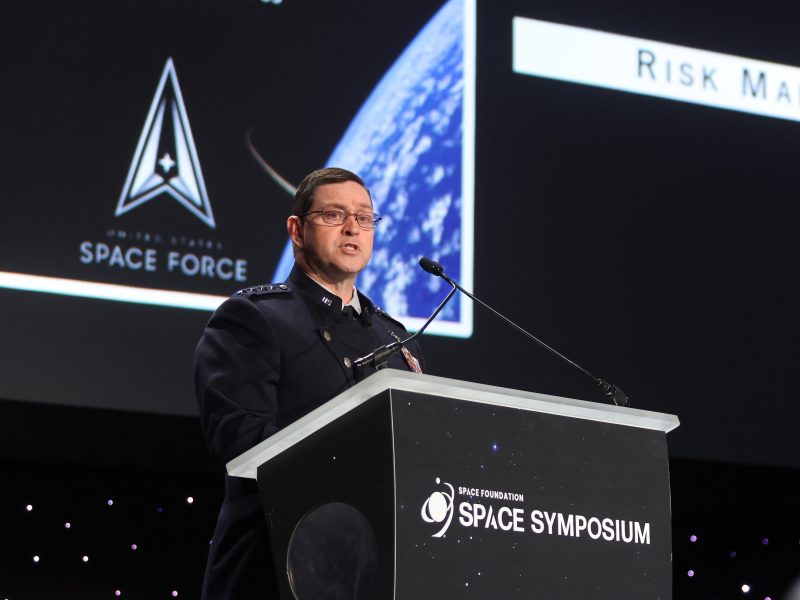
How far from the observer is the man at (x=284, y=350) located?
1894mm

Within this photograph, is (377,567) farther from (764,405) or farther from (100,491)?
(764,405)

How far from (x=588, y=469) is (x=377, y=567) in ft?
1.07

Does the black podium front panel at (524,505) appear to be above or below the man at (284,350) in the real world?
below

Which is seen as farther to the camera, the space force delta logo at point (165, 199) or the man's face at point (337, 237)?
the space force delta logo at point (165, 199)

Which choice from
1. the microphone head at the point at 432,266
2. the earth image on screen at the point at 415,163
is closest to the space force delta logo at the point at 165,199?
the earth image on screen at the point at 415,163

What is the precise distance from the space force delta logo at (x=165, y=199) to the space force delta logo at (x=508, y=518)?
78.5 inches

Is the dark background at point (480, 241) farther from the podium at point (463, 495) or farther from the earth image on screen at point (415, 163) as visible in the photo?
the podium at point (463, 495)

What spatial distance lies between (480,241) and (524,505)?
2.28 meters

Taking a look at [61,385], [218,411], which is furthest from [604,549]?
[61,385]

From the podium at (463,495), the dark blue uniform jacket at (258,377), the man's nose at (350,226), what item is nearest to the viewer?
the podium at (463,495)

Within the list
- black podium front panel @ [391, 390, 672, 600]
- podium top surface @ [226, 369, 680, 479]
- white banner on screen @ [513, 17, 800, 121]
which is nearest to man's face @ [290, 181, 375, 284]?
podium top surface @ [226, 369, 680, 479]

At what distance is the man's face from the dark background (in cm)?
127

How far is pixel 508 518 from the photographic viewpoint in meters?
1.56

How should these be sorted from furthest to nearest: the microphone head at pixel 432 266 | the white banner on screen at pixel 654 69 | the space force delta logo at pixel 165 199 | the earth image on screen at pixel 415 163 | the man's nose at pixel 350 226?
the white banner on screen at pixel 654 69 < the earth image on screen at pixel 415 163 < the space force delta logo at pixel 165 199 < the man's nose at pixel 350 226 < the microphone head at pixel 432 266
